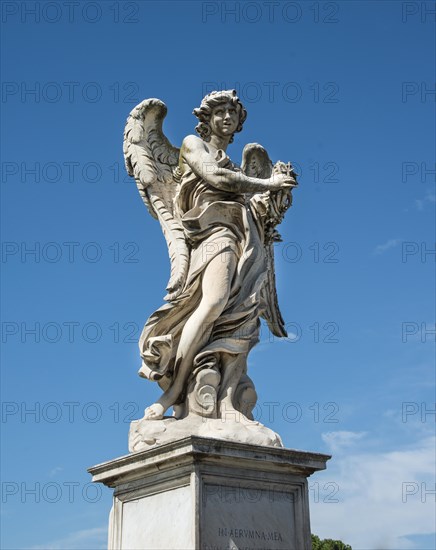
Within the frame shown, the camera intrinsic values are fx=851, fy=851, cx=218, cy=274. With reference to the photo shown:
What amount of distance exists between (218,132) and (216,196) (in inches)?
33.4

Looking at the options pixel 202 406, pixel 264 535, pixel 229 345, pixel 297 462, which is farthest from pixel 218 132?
pixel 264 535

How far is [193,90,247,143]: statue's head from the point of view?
386 inches

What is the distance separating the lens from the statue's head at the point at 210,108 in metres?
9.80

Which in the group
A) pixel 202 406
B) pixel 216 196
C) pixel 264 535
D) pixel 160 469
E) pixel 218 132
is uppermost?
pixel 218 132

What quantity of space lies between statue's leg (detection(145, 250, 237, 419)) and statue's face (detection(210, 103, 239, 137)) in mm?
1793

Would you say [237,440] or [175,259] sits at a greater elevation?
[175,259]

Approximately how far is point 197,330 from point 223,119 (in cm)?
256

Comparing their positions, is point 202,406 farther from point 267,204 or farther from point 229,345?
point 267,204

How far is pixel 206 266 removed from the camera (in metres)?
9.23

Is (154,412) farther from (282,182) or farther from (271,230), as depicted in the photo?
(282,182)

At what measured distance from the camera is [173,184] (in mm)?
10117

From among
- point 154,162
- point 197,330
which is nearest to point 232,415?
point 197,330

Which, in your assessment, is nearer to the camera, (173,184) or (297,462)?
(297,462)

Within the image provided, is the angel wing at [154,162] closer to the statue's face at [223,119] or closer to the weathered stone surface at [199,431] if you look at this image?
the statue's face at [223,119]
